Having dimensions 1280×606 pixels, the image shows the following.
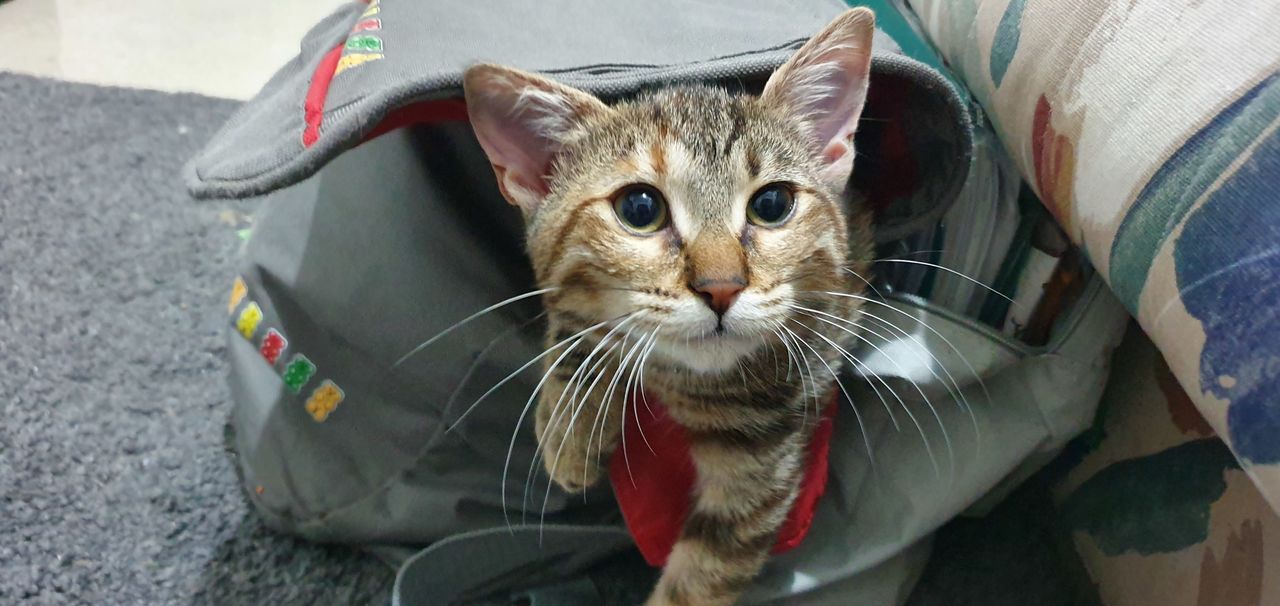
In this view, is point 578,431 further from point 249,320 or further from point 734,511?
point 249,320

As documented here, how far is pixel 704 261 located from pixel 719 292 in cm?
3

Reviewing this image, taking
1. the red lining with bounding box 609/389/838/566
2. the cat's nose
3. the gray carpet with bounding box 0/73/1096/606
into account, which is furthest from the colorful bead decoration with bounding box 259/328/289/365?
the cat's nose

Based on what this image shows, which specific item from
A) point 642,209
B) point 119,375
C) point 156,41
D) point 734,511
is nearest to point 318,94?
point 642,209

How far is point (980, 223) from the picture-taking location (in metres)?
0.84

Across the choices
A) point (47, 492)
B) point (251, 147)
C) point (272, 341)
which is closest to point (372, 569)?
point (272, 341)

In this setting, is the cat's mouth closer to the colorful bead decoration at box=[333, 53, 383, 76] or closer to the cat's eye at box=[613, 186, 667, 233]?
the cat's eye at box=[613, 186, 667, 233]

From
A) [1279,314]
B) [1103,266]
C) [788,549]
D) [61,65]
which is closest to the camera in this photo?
[1279,314]

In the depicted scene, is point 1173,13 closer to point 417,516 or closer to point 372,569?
point 417,516

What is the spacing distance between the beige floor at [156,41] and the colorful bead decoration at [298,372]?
3.02ft

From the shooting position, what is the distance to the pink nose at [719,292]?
0.60 meters

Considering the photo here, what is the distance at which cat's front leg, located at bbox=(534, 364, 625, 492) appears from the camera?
0.80 meters

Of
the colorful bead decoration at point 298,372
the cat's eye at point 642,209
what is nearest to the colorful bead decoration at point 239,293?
the colorful bead decoration at point 298,372

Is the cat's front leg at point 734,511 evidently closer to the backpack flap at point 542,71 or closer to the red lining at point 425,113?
the backpack flap at point 542,71

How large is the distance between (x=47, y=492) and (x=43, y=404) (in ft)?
0.46
